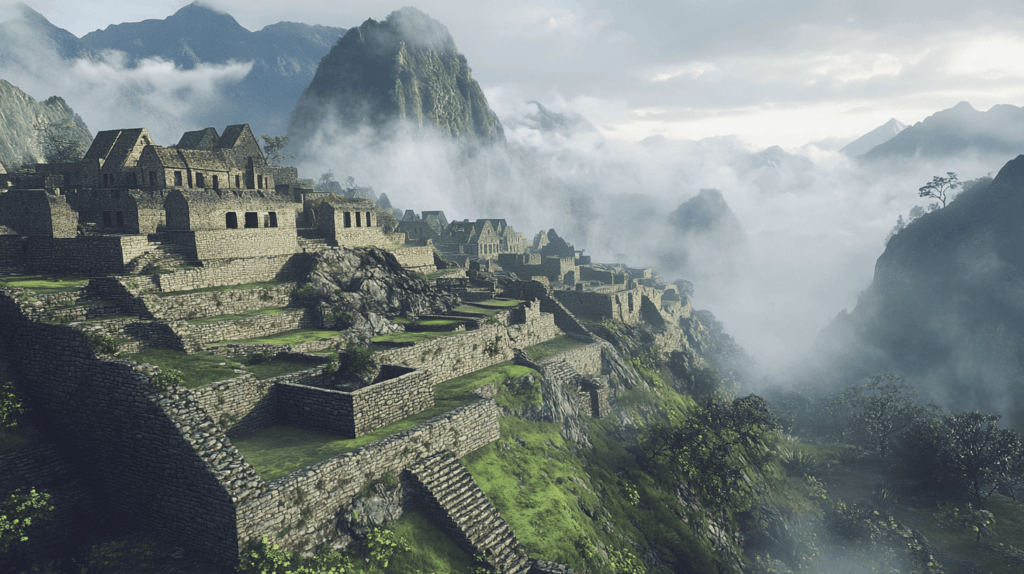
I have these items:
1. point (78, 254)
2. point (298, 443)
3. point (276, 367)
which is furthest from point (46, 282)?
point (298, 443)

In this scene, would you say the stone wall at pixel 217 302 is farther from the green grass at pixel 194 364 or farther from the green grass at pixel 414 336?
the green grass at pixel 414 336

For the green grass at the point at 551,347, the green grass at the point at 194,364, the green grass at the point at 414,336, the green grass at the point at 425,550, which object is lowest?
the green grass at the point at 425,550

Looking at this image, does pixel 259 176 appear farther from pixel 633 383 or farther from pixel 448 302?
pixel 633 383

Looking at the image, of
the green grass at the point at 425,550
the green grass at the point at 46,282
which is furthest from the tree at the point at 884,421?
the green grass at the point at 46,282

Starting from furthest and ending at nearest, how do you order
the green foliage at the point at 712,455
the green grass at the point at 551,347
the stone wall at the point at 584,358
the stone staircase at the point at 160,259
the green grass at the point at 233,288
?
the stone wall at the point at 584,358 → the green grass at the point at 551,347 → the green foliage at the point at 712,455 → the stone staircase at the point at 160,259 → the green grass at the point at 233,288

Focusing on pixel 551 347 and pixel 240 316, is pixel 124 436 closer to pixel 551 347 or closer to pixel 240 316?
pixel 240 316
